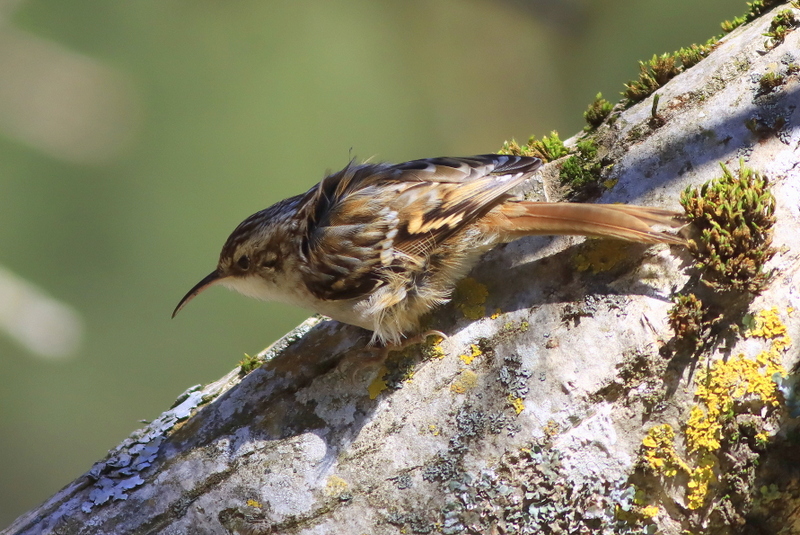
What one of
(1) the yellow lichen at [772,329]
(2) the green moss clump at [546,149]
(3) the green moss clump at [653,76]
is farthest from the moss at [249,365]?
(3) the green moss clump at [653,76]

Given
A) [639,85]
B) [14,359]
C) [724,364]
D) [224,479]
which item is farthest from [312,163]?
[724,364]

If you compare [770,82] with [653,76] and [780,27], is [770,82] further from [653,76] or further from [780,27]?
[653,76]

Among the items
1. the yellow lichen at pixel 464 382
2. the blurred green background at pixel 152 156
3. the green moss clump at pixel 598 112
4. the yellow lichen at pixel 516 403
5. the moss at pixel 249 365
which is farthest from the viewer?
the blurred green background at pixel 152 156

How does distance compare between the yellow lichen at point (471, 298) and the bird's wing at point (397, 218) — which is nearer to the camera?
the yellow lichen at point (471, 298)

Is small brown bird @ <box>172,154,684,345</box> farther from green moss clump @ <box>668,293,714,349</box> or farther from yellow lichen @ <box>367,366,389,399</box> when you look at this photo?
green moss clump @ <box>668,293,714,349</box>

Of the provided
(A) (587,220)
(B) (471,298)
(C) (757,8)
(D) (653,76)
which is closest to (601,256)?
(A) (587,220)

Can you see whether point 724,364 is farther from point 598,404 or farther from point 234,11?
point 234,11

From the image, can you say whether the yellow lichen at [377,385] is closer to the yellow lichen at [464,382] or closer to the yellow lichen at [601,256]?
the yellow lichen at [464,382]
